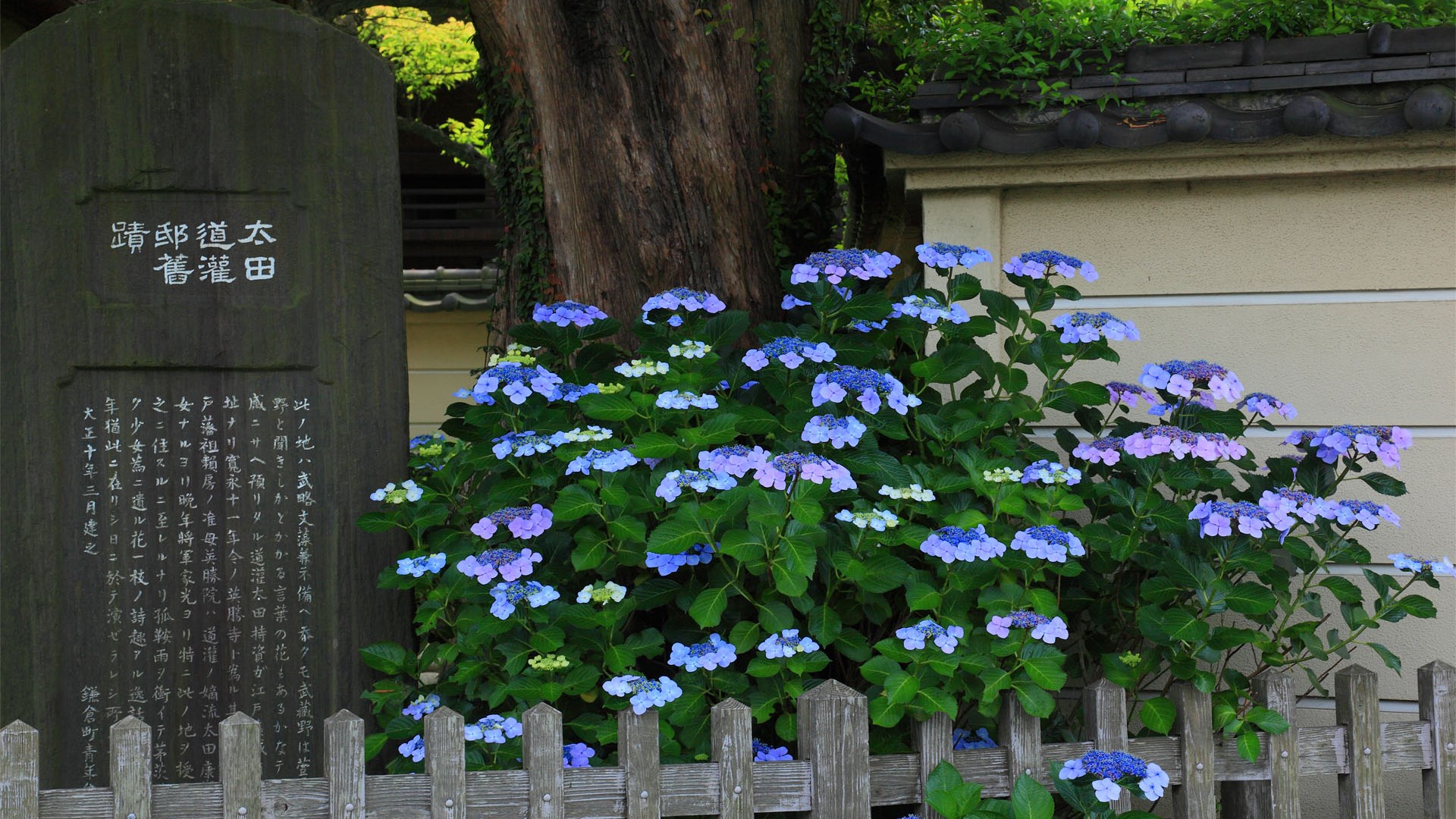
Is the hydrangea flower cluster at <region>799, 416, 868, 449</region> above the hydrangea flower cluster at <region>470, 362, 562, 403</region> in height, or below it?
below

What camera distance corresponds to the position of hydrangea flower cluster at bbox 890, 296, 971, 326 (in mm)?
2932

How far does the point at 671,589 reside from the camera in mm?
2756

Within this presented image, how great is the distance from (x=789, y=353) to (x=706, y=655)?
2.55 ft

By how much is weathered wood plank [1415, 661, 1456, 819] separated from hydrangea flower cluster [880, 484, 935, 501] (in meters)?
1.34

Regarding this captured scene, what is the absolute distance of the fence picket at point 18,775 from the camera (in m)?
2.32

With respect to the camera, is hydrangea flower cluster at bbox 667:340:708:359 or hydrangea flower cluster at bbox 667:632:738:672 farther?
hydrangea flower cluster at bbox 667:340:708:359

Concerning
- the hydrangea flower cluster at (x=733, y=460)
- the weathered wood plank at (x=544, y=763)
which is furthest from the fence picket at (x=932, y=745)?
the weathered wood plank at (x=544, y=763)

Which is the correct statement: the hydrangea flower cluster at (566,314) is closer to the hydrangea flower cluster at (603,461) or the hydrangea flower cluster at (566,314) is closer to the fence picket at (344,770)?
the hydrangea flower cluster at (603,461)

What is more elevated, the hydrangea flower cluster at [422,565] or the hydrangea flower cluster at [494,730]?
the hydrangea flower cluster at [422,565]

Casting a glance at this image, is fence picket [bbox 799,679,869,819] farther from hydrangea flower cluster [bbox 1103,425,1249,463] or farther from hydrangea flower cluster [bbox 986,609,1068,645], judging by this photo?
hydrangea flower cluster [bbox 1103,425,1249,463]

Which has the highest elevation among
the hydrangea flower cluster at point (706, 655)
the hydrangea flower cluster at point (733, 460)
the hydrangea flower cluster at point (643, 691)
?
the hydrangea flower cluster at point (733, 460)

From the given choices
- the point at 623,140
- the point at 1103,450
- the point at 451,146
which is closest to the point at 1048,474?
the point at 1103,450

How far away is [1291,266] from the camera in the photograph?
350cm

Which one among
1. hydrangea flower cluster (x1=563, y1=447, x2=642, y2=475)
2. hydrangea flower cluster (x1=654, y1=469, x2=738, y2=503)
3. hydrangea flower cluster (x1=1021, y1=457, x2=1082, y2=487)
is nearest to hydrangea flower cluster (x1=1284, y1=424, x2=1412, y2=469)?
hydrangea flower cluster (x1=1021, y1=457, x2=1082, y2=487)
